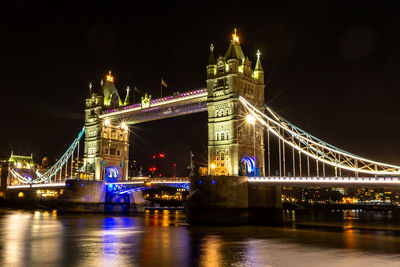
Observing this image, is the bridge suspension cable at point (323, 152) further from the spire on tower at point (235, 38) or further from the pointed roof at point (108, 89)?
the pointed roof at point (108, 89)

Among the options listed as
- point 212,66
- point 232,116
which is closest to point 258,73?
point 212,66

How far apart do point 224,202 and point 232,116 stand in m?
10.5

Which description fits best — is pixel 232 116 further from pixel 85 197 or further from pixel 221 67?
pixel 85 197

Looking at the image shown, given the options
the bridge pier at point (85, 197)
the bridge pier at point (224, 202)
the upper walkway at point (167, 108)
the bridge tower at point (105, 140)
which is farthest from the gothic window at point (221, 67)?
the bridge pier at point (85, 197)

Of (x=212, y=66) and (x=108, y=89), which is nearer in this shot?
(x=212, y=66)

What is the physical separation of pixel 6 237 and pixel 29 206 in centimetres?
7205

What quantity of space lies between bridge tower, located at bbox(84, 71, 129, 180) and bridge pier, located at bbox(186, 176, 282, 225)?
28.8 m

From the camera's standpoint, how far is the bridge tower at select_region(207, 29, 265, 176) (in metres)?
49.0

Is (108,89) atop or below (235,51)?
atop

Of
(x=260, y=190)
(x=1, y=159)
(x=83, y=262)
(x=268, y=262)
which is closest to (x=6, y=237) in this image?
(x=83, y=262)

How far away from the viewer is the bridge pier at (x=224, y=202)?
43188mm

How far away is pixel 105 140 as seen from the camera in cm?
7144

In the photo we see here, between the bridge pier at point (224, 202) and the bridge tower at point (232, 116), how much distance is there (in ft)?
11.0

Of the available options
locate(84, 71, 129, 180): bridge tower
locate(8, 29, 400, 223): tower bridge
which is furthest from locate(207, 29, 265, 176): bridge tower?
locate(84, 71, 129, 180): bridge tower
